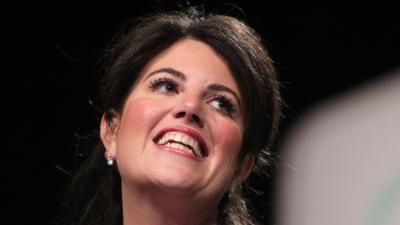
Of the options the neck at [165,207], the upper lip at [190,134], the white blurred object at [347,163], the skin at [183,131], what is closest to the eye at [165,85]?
the skin at [183,131]

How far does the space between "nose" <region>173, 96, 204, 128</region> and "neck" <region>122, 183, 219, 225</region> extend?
0.15m

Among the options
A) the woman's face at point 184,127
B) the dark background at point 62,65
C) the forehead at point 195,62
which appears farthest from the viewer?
the dark background at point 62,65

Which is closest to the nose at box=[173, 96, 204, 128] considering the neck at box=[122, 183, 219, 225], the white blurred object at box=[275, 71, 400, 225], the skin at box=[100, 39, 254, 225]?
the skin at box=[100, 39, 254, 225]

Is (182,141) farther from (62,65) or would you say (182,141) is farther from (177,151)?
(62,65)

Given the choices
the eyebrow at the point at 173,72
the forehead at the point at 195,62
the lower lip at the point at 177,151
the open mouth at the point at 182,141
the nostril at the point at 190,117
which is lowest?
the lower lip at the point at 177,151

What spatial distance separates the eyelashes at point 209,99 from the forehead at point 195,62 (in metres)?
0.03

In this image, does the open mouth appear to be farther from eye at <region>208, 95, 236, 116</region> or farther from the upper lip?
eye at <region>208, 95, 236, 116</region>

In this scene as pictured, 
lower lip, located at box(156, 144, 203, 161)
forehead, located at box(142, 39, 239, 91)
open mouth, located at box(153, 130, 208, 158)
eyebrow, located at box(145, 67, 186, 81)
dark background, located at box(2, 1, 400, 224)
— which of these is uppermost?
forehead, located at box(142, 39, 239, 91)

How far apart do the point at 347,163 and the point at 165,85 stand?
55 cm

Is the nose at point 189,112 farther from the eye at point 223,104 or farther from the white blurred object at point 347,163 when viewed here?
the white blurred object at point 347,163

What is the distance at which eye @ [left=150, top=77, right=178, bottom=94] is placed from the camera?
1.56 metres

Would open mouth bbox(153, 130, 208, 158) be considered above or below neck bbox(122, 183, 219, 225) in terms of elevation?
above

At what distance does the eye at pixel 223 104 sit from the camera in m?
1.56

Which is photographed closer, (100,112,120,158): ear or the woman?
the woman
